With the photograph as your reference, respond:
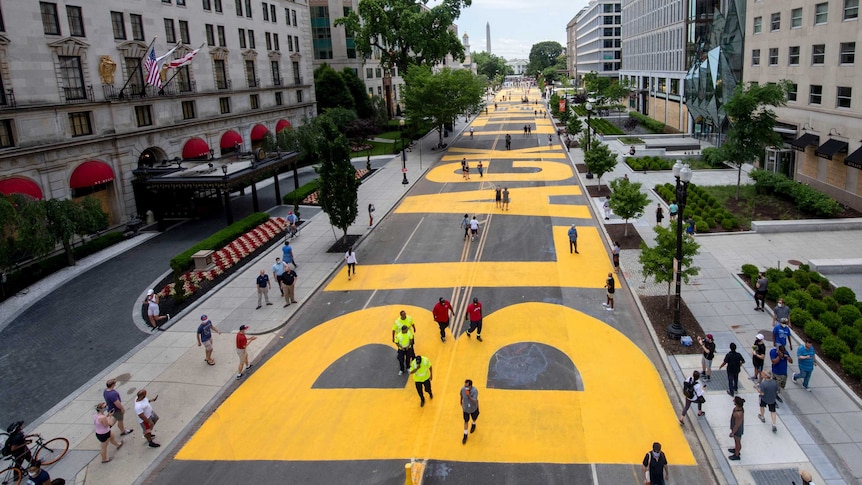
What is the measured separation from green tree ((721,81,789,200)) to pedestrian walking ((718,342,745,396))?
2207cm

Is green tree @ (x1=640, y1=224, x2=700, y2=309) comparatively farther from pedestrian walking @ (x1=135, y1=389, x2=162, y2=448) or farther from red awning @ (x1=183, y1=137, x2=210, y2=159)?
red awning @ (x1=183, y1=137, x2=210, y2=159)

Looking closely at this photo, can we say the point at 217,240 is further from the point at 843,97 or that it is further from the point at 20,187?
the point at 843,97

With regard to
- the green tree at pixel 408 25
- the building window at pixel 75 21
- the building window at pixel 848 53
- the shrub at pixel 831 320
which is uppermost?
the green tree at pixel 408 25

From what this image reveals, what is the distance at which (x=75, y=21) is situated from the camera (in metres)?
34.0

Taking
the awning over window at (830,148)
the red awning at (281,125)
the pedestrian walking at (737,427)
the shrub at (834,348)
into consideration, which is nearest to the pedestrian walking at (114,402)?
the pedestrian walking at (737,427)

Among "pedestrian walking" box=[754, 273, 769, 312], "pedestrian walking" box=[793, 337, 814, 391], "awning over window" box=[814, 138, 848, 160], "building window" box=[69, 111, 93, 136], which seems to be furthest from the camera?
"building window" box=[69, 111, 93, 136]

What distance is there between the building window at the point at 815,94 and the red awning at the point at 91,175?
4210 cm

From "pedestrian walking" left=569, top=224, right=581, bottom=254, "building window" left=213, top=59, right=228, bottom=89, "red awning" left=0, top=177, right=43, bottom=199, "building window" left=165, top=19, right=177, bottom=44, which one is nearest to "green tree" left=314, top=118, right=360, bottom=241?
"pedestrian walking" left=569, top=224, right=581, bottom=254

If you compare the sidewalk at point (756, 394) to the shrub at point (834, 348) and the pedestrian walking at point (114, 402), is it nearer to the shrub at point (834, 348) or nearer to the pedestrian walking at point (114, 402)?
the shrub at point (834, 348)

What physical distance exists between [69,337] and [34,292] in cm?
590

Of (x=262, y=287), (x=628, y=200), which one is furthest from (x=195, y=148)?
(x=628, y=200)

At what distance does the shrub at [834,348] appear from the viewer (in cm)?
1678

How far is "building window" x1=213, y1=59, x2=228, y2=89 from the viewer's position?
4939 centimetres

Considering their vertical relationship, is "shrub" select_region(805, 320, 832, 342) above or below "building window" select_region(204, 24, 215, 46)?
below
